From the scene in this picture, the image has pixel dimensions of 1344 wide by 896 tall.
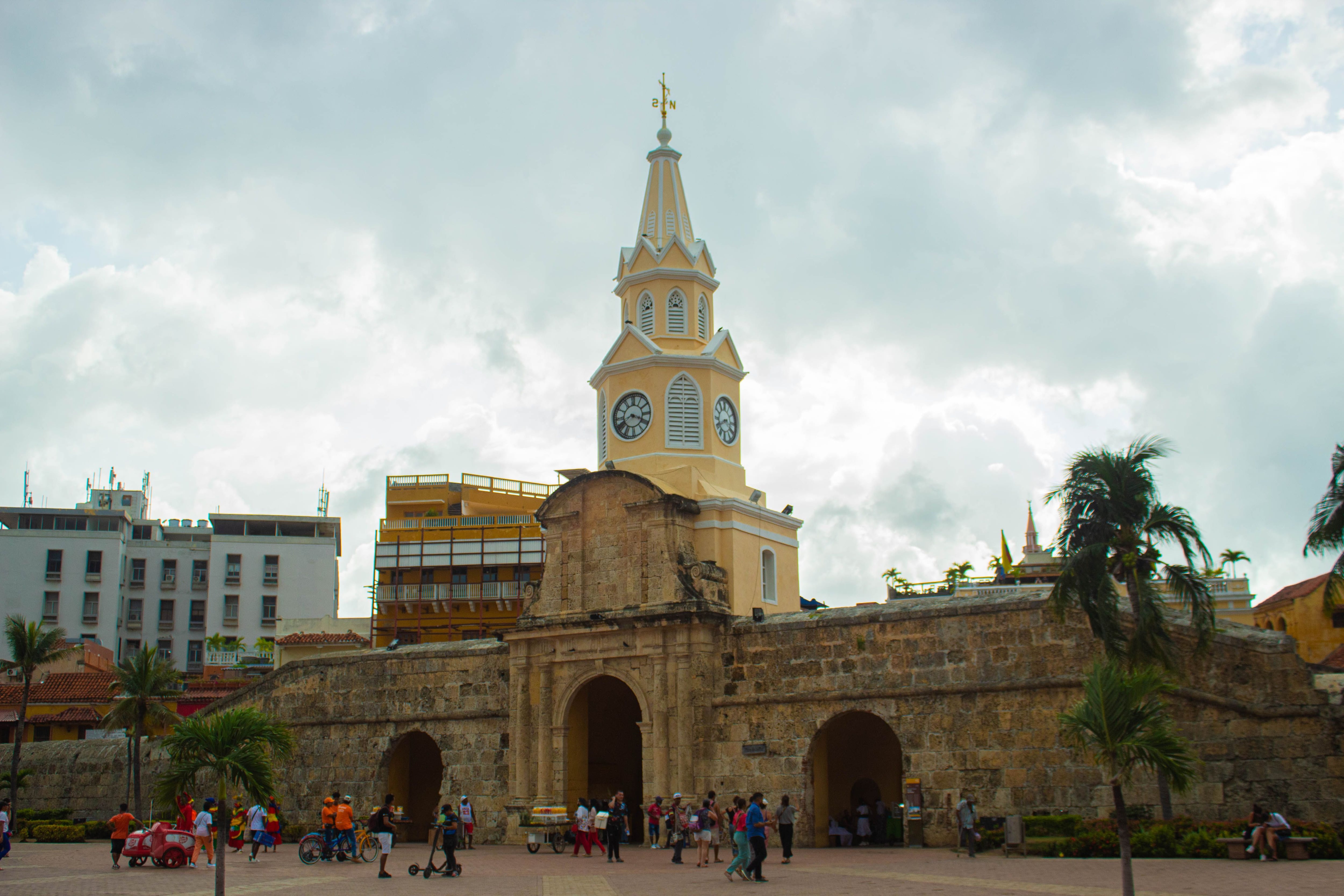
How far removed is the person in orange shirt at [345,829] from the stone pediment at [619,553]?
7.43 metres

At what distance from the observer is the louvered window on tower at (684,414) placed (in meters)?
34.3

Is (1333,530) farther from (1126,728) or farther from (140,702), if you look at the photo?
(140,702)

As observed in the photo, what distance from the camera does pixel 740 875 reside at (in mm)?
21344

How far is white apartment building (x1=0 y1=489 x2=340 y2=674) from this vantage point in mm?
67812

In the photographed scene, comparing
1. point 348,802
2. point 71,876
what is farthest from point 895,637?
point 71,876

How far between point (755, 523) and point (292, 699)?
1477cm

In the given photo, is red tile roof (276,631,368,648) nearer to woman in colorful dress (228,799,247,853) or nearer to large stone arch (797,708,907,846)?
woman in colorful dress (228,799,247,853)

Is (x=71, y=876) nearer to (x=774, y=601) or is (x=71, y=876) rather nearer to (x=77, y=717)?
(x=774, y=601)

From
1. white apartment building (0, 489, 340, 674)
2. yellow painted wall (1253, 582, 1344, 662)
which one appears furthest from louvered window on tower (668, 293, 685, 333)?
white apartment building (0, 489, 340, 674)

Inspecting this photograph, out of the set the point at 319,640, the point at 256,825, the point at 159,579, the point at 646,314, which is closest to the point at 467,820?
the point at 256,825

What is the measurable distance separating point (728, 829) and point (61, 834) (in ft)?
67.9

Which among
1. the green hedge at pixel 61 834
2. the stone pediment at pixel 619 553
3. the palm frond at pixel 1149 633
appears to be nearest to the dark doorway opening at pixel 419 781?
the stone pediment at pixel 619 553

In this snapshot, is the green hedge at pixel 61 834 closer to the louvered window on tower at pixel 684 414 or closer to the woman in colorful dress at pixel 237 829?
the woman in colorful dress at pixel 237 829

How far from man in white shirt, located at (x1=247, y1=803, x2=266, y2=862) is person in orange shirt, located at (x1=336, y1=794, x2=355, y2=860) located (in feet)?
7.03
